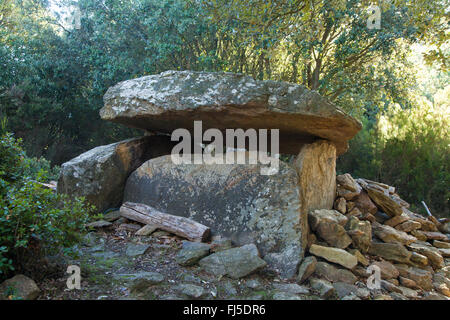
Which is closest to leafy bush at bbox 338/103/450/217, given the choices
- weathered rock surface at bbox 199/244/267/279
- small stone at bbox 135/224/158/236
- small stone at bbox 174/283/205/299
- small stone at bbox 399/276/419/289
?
small stone at bbox 399/276/419/289

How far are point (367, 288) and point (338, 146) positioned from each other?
7.26ft

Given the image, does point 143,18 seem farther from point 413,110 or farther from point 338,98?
point 413,110

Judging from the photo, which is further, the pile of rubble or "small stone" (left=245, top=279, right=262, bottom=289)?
the pile of rubble

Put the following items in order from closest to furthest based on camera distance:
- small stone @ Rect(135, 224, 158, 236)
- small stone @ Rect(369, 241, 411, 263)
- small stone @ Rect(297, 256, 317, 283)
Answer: small stone @ Rect(297, 256, 317, 283) → small stone @ Rect(369, 241, 411, 263) → small stone @ Rect(135, 224, 158, 236)

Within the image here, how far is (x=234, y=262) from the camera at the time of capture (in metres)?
3.24

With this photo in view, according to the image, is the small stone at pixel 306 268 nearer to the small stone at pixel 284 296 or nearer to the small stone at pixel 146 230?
the small stone at pixel 284 296

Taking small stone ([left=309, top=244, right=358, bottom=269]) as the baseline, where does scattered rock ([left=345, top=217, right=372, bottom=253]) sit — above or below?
above

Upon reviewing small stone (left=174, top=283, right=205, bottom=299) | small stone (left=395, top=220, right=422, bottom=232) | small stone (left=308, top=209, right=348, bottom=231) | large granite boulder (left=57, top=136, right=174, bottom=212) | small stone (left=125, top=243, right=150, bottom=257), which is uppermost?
large granite boulder (left=57, top=136, right=174, bottom=212)

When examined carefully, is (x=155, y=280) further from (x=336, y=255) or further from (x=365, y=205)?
(x=365, y=205)

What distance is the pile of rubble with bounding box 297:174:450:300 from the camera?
340cm

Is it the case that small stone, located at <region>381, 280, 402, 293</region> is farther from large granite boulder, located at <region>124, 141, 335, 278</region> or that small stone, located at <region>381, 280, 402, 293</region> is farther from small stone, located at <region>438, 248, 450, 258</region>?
small stone, located at <region>438, 248, 450, 258</region>

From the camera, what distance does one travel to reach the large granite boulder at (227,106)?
3855 millimetres

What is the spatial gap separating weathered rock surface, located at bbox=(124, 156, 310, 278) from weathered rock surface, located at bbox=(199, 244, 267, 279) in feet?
1.01

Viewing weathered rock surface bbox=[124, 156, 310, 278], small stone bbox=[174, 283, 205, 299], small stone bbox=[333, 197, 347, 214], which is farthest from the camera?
small stone bbox=[333, 197, 347, 214]
